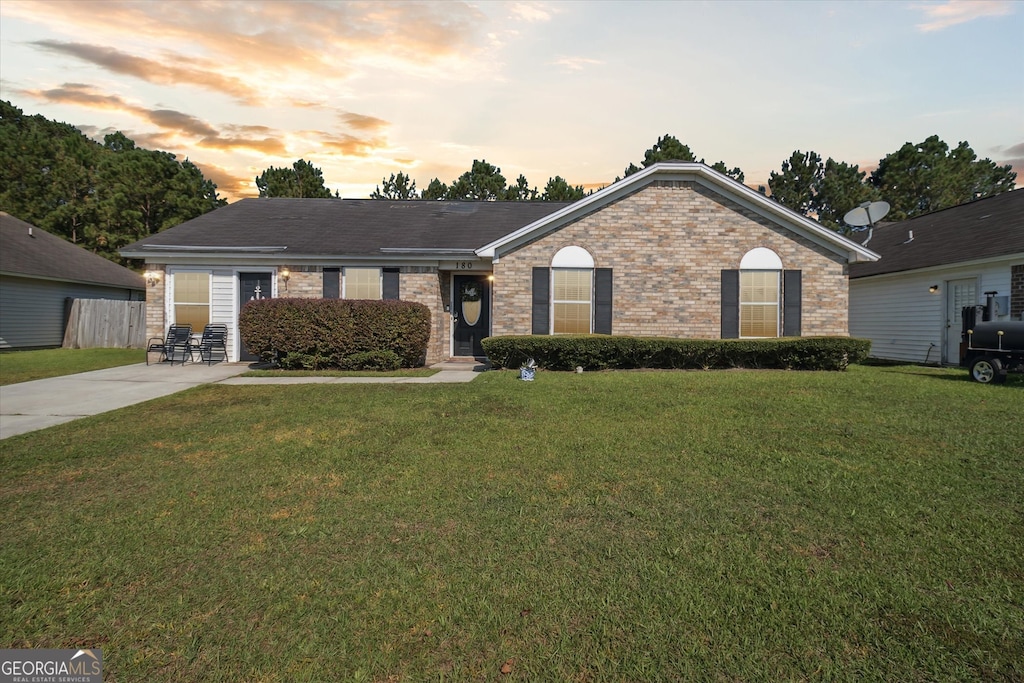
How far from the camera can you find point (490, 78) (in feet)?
44.3

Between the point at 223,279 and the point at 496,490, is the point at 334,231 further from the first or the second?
the point at 496,490

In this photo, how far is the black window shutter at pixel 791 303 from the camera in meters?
13.3

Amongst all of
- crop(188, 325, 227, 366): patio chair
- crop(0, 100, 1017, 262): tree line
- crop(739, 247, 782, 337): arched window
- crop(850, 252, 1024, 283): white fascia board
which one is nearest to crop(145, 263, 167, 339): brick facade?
crop(188, 325, 227, 366): patio chair

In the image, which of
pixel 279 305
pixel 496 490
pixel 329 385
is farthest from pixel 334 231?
pixel 496 490

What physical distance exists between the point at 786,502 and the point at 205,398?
9.08 m

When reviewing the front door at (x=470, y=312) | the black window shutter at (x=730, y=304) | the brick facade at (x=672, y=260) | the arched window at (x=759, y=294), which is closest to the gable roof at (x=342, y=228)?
the front door at (x=470, y=312)

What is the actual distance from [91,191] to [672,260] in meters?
44.0

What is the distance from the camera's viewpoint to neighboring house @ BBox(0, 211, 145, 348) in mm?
19625

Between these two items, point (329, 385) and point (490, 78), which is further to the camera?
point (490, 78)

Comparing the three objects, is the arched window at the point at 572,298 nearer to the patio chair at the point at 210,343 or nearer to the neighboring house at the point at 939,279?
the neighboring house at the point at 939,279

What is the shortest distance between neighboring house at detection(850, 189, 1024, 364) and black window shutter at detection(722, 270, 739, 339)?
17.7 feet

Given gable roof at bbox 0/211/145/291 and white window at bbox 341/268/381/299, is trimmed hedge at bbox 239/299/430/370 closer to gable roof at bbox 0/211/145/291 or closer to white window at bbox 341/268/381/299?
white window at bbox 341/268/381/299

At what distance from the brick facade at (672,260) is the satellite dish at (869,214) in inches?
201


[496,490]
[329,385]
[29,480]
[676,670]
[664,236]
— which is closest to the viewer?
[676,670]
